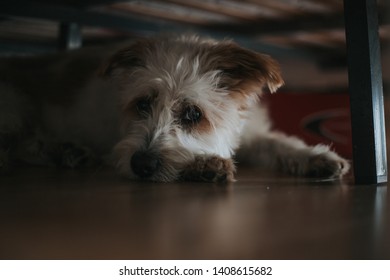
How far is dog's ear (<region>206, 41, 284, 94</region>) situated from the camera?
87.9 inches

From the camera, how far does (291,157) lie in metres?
2.50

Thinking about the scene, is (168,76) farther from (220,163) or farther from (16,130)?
(16,130)

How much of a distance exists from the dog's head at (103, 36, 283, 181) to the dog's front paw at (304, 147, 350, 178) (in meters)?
0.38

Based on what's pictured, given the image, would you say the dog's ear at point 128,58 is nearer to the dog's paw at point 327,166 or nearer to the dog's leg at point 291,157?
the dog's leg at point 291,157

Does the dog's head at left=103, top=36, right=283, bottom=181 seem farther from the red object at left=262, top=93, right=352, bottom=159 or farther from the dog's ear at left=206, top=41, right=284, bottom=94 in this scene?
the red object at left=262, top=93, right=352, bottom=159

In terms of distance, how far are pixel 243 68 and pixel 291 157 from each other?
1.70 feet

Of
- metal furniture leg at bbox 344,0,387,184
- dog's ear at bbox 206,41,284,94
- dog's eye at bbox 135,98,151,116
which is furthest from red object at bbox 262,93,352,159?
dog's eye at bbox 135,98,151,116

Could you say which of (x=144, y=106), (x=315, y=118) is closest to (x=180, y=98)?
(x=144, y=106)

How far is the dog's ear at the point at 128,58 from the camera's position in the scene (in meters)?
2.39

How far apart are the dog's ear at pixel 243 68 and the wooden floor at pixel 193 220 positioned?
1.65 feet

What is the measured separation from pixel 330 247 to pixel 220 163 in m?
1.00

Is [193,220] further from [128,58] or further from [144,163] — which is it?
[128,58]

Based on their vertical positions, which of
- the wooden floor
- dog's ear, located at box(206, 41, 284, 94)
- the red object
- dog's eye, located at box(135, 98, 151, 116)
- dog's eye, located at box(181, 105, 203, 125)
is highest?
the red object
